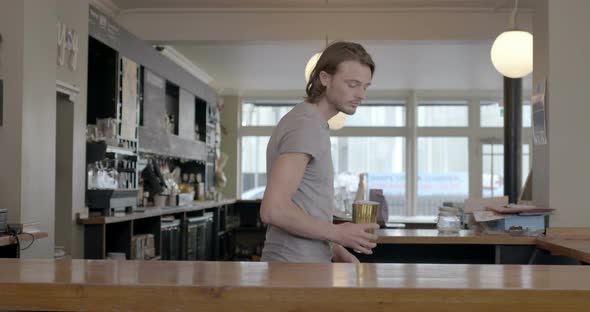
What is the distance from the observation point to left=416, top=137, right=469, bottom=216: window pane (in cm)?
1523

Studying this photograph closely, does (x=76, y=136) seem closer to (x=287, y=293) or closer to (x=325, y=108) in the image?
(x=325, y=108)

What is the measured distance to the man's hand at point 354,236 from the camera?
192 centimetres

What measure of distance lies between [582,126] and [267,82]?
9.95 meters

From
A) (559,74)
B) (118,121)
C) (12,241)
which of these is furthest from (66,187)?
(559,74)

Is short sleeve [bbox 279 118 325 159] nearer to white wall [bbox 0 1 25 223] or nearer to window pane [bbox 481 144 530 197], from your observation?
Answer: white wall [bbox 0 1 25 223]

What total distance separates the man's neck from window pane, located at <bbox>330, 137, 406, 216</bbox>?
12754 millimetres

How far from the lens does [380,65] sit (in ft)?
38.4

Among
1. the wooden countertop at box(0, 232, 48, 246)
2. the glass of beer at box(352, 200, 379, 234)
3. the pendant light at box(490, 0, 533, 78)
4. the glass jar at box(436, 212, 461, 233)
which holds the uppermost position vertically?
the pendant light at box(490, 0, 533, 78)

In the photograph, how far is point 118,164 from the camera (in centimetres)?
688

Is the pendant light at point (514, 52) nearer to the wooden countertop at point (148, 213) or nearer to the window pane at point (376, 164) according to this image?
the wooden countertop at point (148, 213)

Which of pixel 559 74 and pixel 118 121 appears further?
pixel 118 121

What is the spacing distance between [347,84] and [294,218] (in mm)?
444

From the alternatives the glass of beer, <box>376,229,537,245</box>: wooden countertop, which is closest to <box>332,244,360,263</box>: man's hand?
the glass of beer

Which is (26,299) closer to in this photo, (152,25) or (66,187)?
(66,187)
